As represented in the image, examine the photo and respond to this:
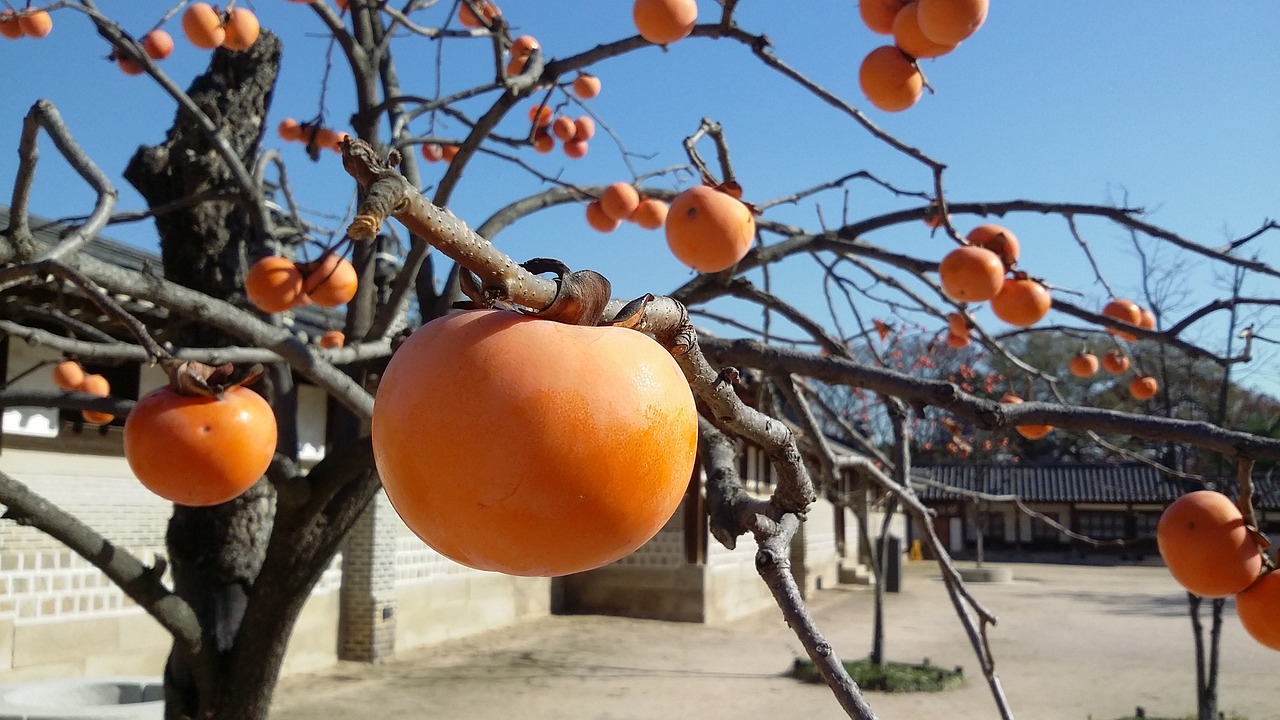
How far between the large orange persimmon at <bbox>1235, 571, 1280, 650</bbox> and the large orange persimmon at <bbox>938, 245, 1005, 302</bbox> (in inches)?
54.0

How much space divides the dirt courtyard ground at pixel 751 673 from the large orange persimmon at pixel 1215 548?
19.6 feet

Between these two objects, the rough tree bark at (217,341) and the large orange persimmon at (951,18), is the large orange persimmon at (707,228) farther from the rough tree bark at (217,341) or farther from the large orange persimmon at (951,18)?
the rough tree bark at (217,341)

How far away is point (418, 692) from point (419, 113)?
5537 mm

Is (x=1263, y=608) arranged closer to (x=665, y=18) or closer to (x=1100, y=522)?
(x=665, y=18)

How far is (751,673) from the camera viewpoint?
9.28 metres

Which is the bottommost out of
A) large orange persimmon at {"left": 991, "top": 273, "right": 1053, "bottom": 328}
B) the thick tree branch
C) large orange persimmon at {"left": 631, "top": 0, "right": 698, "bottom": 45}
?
the thick tree branch

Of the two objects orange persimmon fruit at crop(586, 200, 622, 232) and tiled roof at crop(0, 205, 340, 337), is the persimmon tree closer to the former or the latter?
orange persimmon fruit at crop(586, 200, 622, 232)

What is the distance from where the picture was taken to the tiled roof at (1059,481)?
27.2 meters

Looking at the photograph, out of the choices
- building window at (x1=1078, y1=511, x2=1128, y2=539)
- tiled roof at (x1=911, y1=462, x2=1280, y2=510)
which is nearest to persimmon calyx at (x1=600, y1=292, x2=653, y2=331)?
tiled roof at (x1=911, y1=462, x2=1280, y2=510)

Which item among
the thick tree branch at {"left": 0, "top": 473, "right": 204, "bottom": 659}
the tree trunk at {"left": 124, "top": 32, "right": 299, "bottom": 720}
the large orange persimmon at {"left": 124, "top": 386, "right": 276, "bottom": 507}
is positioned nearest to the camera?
the large orange persimmon at {"left": 124, "top": 386, "right": 276, "bottom": 507}

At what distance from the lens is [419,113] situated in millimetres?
3723

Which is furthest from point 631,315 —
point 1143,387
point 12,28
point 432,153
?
point 1143,387

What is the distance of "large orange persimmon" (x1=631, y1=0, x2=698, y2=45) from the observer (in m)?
2.93

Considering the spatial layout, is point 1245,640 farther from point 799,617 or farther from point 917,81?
point 799,617
